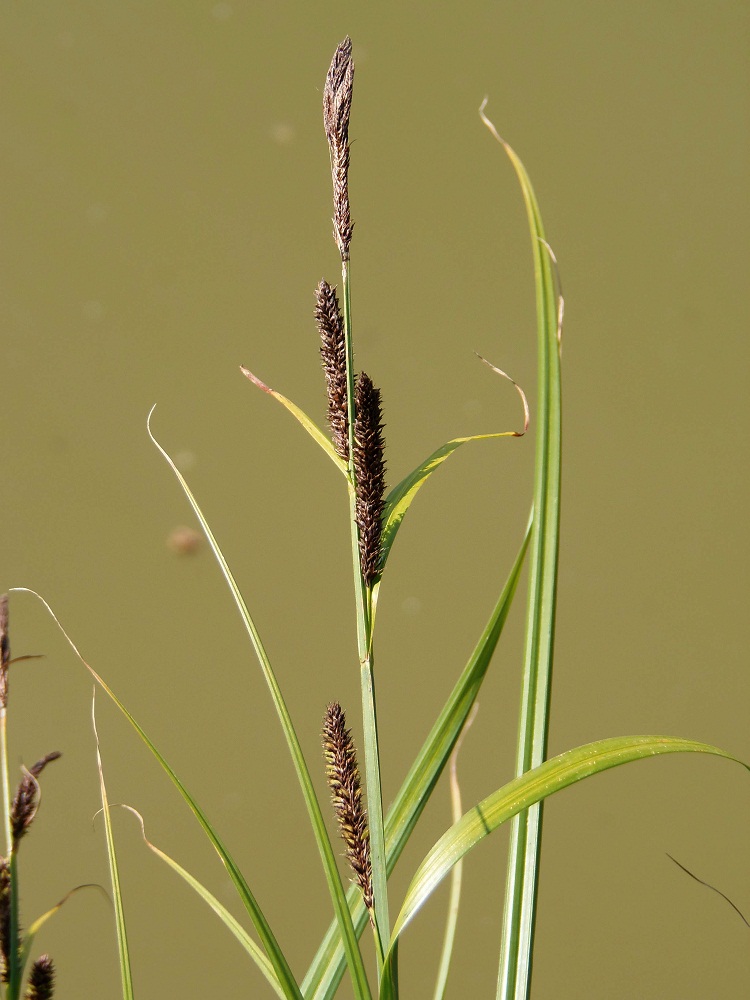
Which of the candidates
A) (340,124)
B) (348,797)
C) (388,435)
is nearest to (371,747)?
(348,797)

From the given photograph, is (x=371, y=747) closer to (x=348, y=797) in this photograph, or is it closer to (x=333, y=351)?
(x=348, y=797)

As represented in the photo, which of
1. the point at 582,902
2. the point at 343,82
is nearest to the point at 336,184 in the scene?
the point at 343,82

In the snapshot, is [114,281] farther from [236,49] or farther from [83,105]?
[236,49]

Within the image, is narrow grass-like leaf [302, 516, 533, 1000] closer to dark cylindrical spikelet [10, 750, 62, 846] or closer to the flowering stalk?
the flowering stalk

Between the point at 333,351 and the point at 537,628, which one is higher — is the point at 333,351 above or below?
above

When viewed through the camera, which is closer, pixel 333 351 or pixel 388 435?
pixel 333 351
